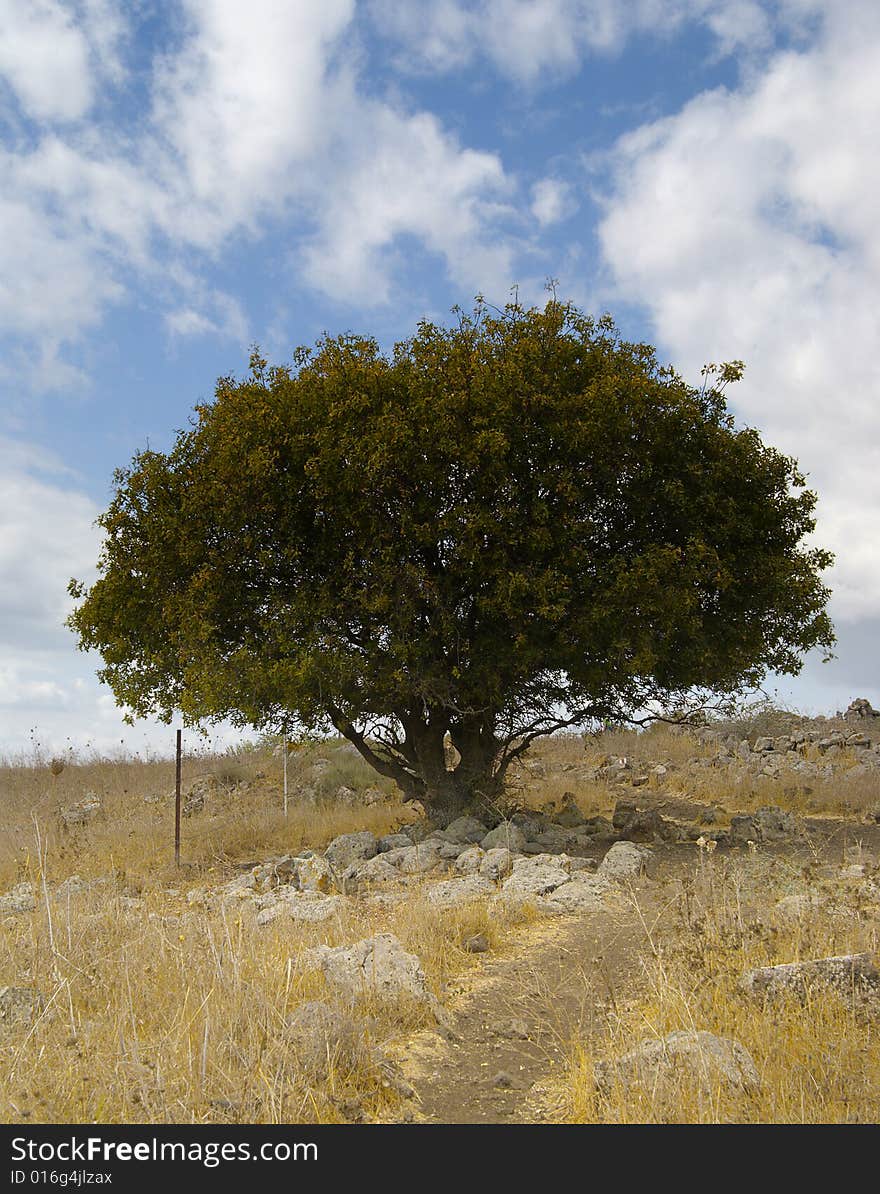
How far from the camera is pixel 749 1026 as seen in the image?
19.6ft

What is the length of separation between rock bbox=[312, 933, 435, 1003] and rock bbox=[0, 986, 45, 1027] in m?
2.08

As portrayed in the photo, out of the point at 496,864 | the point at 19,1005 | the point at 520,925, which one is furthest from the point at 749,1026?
the point at 496,864

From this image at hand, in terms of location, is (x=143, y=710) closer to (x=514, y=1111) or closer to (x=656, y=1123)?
(x=514, y=1111)

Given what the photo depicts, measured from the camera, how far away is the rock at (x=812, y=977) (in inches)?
253

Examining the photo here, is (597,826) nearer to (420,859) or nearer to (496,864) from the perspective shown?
(420,859)

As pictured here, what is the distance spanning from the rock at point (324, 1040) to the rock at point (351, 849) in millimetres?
9723

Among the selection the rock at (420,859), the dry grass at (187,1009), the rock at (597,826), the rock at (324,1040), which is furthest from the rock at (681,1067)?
the rock at (597,826)

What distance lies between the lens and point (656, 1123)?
4781 millimetres

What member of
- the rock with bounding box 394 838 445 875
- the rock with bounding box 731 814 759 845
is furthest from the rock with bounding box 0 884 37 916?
the rock with bounding box 731 814 759 845

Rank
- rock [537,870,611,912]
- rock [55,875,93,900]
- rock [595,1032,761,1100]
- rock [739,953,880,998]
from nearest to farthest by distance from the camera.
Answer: rock [595,1032,761,1100] → rock [739,953,880,998] → rock [537,870,611,912] → rock [55,875,93,900]

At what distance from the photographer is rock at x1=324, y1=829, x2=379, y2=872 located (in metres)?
16.1

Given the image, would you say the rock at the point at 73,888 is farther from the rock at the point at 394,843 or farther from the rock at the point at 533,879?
the rock at the point at 533,879

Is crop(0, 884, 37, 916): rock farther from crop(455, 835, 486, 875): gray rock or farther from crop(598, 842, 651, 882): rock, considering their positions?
crop(598, 842, 651, 882): rock

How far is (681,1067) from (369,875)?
9325mm
